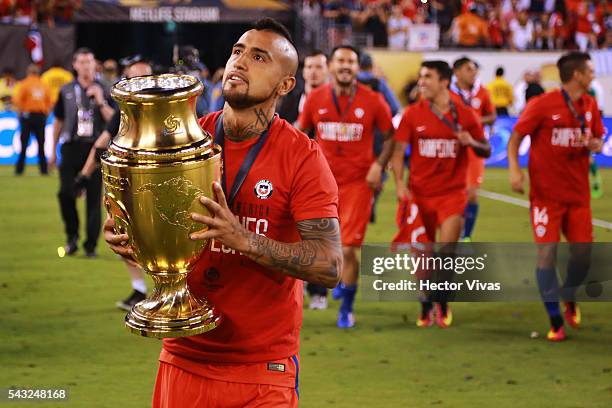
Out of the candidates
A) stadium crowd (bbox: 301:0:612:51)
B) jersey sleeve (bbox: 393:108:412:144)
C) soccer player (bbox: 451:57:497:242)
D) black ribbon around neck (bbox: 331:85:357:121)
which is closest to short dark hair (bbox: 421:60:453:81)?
jersey sleeve (bbox: 393:108:412:144)

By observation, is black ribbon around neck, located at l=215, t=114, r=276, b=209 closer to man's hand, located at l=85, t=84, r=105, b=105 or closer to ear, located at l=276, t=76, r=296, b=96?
ear, located at l=276, t=76, r=296, b=96

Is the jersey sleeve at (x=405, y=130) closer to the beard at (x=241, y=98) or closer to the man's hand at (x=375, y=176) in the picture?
the man's hand at (x=375, y=176)

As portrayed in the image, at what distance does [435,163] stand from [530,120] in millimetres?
899

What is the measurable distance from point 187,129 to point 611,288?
7.05m

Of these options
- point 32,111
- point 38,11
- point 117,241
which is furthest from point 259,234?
point 38,11

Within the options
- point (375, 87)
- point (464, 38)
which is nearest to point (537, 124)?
point (375, 87)

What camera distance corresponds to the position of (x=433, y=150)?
30.7 ft

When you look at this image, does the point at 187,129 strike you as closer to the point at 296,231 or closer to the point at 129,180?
the point at 129,180

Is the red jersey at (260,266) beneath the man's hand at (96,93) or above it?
above

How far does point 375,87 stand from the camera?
12.8m

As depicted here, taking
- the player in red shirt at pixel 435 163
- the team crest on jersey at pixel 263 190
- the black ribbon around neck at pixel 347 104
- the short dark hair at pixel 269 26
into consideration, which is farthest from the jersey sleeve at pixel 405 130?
the team crest on jersey at pixel 263 190

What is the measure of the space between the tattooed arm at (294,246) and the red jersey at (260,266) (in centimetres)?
7

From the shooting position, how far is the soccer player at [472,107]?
13086 mm

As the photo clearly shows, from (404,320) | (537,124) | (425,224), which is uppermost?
(537,124)
